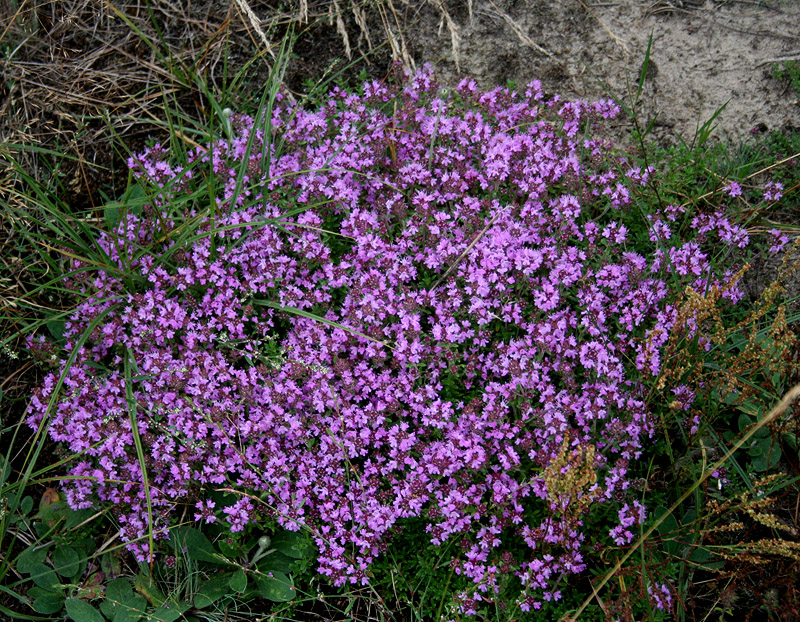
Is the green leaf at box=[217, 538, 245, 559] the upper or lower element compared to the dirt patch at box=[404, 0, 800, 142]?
lower

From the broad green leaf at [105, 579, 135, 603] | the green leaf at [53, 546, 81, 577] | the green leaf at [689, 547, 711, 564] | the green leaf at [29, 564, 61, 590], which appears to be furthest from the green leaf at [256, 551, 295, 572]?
the green leaf at [689, 547, 711, 564]

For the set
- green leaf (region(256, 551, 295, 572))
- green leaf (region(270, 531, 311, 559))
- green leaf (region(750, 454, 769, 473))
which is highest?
green leaf (region(750, 454, 769, 473))

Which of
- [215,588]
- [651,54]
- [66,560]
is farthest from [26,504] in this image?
[651,54]

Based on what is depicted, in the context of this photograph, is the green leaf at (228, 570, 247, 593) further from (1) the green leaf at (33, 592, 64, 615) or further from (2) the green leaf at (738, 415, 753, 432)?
(2) the green leaf at (738, 415, 753, 432)

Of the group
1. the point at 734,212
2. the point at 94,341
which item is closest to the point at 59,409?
the point at 94,341

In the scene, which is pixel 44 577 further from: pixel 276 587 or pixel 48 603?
pixel 276 587

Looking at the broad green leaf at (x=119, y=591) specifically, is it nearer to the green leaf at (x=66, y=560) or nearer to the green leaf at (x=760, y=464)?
the green leaf at (x=66, y=560)
